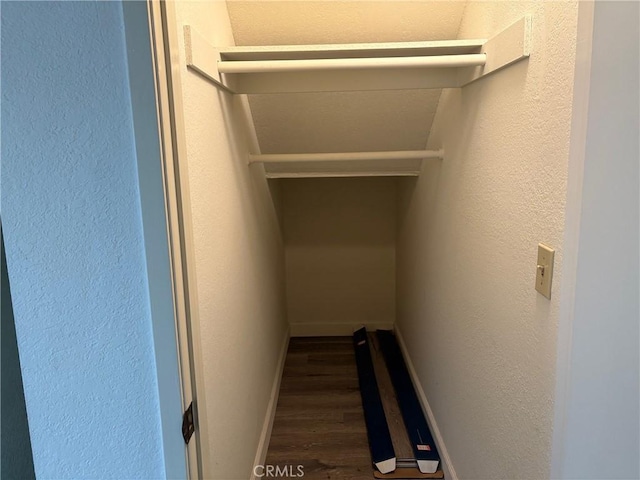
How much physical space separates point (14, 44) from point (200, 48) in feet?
1.84

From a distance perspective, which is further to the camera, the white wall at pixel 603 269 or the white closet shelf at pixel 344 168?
the white closet shelf at pixel 344 168

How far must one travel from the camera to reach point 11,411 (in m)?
1.02

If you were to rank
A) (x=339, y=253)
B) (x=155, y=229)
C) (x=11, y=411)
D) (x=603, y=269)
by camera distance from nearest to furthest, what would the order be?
(x=155, y=229) < (x=603, y=269) < (x=11, y=411) < (x=339, y=253)

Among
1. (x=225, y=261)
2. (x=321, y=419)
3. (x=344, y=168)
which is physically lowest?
(x=321, y=419)

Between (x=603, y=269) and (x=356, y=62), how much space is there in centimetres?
94

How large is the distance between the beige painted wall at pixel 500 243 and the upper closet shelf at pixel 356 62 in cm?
5

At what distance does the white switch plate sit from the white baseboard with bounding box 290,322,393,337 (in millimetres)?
2694

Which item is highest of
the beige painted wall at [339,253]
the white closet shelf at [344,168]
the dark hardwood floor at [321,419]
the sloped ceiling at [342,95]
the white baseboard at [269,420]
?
the sloped ceiling at [342,95]

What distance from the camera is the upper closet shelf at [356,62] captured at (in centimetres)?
124

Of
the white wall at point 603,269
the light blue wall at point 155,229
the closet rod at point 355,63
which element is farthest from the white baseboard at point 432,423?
the closet rod at point 355,63

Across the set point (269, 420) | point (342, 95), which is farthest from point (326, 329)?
point (342, 95)

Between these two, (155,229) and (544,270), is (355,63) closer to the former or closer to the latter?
(544,270)

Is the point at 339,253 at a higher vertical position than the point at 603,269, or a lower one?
lower

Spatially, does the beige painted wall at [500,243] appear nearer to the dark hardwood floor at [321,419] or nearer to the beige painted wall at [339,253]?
the dark hardwood floor at [321,419]
